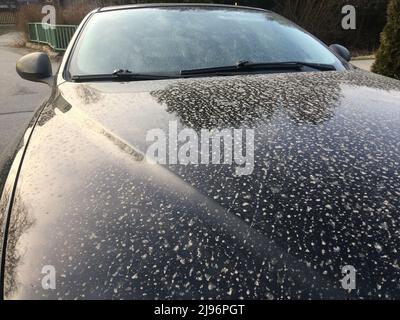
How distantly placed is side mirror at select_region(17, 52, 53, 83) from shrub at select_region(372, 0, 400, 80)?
567cm

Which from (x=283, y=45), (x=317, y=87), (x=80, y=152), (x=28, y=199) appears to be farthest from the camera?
(x=283, y=45)

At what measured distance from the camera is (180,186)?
954 millimetres

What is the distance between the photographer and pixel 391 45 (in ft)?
21.2

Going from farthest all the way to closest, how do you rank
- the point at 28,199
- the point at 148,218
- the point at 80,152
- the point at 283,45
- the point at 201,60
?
the point at 283,45 < the point at 201,60 < the point at 80,152 < the point at 28,199 < the point at 148,218

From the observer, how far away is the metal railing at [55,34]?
569 inches

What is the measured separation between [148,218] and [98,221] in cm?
11

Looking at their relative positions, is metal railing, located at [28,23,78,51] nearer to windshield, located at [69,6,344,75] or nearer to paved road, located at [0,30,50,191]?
paved road, located at [0,30,50,191]

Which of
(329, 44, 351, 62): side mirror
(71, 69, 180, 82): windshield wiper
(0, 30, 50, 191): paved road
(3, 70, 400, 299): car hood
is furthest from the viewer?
(0, 30, 50, 191): paved road

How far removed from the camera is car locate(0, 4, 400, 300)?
74 centimetres

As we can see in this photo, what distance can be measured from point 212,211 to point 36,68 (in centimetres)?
196

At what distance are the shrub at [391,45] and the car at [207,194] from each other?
211 inches

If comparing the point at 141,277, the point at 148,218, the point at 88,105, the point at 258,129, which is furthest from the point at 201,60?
the point at 141,277

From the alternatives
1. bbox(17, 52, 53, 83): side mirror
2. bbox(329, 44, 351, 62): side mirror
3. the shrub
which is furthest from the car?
the shrub
